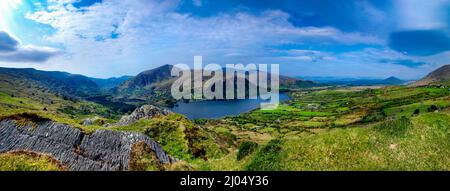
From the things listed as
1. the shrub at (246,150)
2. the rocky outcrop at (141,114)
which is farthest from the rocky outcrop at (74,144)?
the rocky outcrop at (141,114)

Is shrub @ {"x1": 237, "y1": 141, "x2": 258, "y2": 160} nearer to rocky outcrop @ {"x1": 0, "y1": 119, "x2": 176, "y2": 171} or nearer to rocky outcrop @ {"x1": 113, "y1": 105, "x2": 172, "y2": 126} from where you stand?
rocky outcrop @ {"x1": 0, "y1": 119, "x2": 176, "y2": 171}

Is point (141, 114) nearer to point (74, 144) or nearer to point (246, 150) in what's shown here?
point (74, 144)

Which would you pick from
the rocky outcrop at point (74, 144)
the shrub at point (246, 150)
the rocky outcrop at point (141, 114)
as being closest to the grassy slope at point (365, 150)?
the shrub at point (246, 150)

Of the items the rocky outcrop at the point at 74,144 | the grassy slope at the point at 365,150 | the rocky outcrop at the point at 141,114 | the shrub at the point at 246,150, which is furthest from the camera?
the rocky outcrop at the point at 141,114

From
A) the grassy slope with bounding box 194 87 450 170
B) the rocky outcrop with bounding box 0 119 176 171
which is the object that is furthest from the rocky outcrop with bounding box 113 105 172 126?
the grassy slope with bounding box 194 87 450 170

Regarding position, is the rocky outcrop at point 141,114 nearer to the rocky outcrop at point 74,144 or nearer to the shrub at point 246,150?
the rocky outcrop at point 74,144

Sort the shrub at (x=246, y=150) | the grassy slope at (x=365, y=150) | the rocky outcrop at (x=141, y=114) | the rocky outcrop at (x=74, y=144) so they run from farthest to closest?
the rocky outcrop at (x=141, y=114) < the shrub at (x=246, y=150) < the rocky outcrop at (x=74, y=144) < the grassy slope at (x=365, y=150)

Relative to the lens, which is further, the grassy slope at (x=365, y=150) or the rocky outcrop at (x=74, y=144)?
the rocky outcrop at (x=74, y=144)
